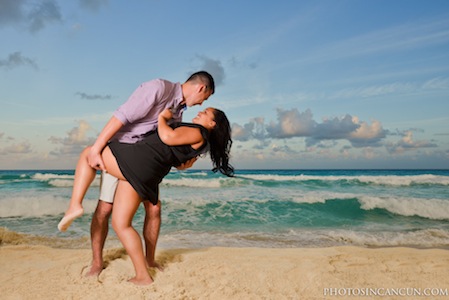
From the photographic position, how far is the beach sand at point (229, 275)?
10.1 feet

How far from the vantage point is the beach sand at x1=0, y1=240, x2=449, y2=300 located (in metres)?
3.08

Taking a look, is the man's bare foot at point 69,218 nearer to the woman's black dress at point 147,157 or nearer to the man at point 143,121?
the man at point 143,121

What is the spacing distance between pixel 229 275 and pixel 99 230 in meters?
1.30

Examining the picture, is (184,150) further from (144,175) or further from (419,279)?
(419,279)

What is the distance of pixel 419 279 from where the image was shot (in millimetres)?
3518

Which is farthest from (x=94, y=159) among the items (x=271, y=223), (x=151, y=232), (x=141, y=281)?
(x=271, y=223)

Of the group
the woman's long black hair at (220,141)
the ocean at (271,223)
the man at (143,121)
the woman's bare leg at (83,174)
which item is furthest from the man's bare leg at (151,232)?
the ocean at (271,223)

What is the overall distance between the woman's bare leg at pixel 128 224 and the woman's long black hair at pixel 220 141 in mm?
797

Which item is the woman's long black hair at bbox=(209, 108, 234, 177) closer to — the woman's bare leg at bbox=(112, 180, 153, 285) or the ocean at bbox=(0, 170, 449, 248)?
the woman's bare leg at bbox=(112, 180, 153, 285)

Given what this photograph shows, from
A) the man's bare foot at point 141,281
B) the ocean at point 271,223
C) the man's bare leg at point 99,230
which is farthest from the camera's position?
the ocean at point 271,223

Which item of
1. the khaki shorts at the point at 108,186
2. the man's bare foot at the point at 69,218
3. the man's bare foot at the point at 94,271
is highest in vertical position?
the khaki shorts at the point at 108,186

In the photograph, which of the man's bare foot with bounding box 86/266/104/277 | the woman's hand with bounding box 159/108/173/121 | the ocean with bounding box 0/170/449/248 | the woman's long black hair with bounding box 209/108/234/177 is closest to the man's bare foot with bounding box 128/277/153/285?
the man's bare foot with bounding box 86/266/104/277

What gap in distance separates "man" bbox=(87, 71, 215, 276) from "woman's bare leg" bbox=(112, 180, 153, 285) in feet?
0.64

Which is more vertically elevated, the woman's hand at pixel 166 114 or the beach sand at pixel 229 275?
the woman's hand at pixel 166 114
